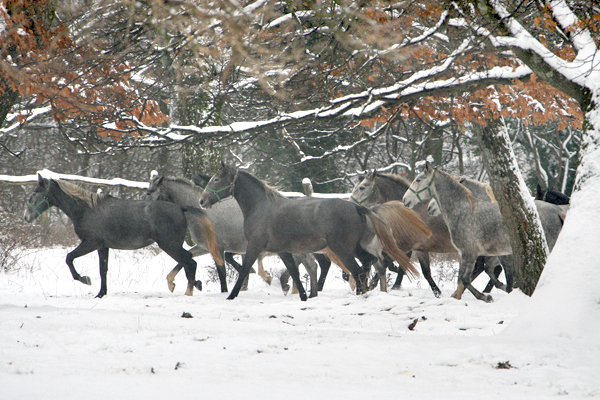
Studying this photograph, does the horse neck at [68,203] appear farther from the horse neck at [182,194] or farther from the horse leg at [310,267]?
the horse leg at [310,267]

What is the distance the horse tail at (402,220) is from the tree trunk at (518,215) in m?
1.15

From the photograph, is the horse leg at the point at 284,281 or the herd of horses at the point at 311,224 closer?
the herd of horses at the point at 311,224

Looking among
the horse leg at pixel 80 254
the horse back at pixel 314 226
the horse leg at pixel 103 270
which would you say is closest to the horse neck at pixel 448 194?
the horse back at pixel 314 226

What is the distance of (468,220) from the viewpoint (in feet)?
26.1

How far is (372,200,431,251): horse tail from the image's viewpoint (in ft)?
26.2

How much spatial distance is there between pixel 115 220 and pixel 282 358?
5.59 meters

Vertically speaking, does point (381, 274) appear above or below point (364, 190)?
below

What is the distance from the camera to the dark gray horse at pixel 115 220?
8.48 meters

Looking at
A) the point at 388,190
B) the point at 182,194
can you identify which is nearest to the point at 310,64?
the point at 388,190

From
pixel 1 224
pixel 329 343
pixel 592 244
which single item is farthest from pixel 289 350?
pixel 1 224

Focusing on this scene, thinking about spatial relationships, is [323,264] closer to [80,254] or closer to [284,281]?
[284,281]

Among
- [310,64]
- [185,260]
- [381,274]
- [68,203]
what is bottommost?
[381,274]

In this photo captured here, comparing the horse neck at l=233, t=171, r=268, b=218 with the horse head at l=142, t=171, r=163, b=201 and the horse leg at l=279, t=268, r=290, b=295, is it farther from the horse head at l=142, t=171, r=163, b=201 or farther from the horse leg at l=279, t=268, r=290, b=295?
the horse leg at l=279, t=268, r=290, b=295

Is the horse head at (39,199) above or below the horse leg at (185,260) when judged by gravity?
above
